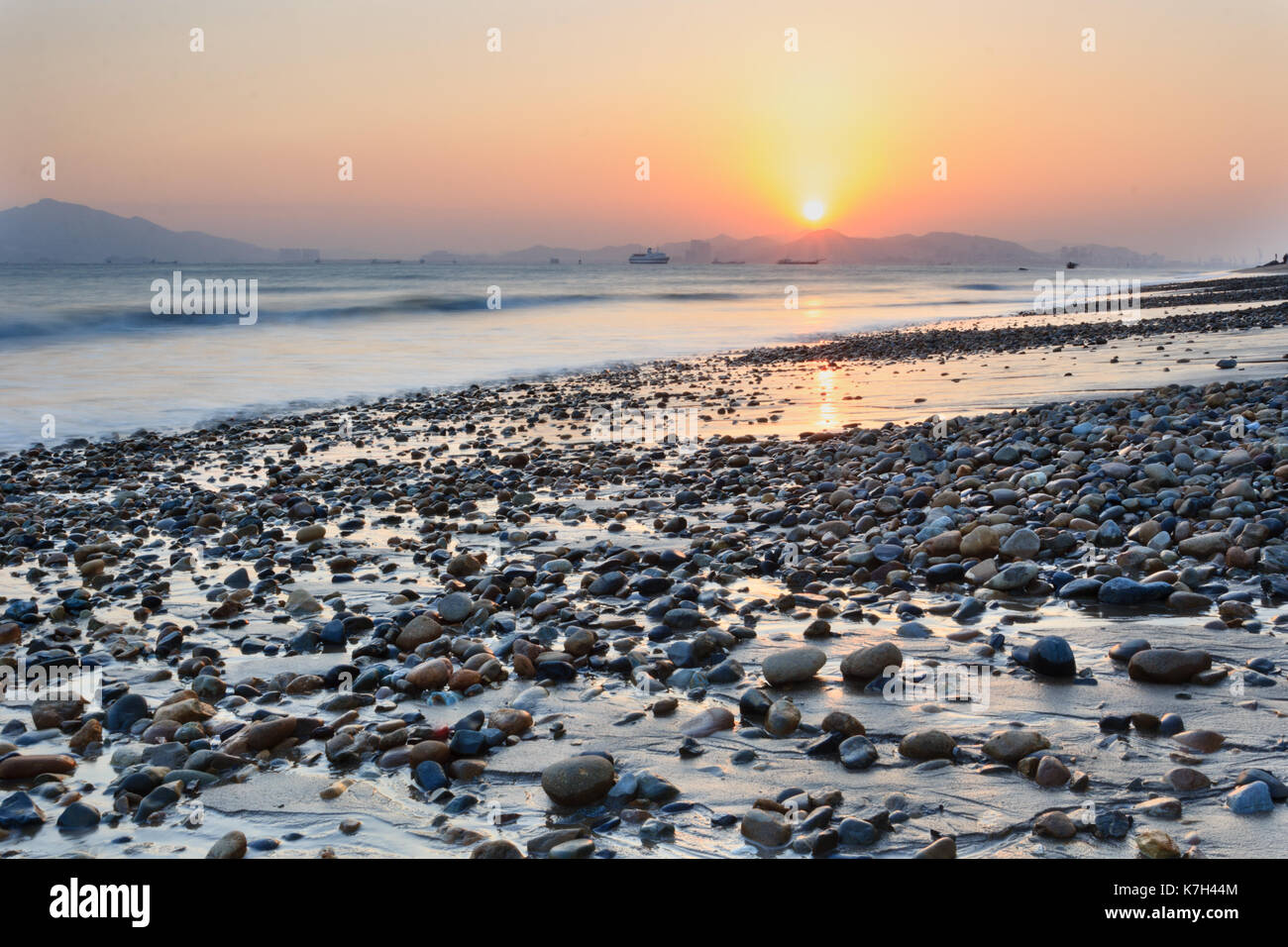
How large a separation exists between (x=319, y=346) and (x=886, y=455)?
23852 millimetres

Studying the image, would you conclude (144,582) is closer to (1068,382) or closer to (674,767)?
(674,767)

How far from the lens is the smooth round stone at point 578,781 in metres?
3.15

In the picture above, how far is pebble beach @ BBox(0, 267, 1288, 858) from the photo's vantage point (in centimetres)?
301

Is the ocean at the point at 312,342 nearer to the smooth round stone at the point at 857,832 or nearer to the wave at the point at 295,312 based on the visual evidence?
the wave at the point at 295,312

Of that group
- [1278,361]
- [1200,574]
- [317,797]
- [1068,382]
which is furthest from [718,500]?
[1278,361]

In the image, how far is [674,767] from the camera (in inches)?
133

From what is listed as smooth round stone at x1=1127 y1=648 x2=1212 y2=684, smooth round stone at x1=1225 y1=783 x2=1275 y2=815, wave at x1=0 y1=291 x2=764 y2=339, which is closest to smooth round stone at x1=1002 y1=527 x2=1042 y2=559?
smooth round stone at x1=1127 y1=648 x2=1212 y2=684

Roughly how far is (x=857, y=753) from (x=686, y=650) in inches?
48.0

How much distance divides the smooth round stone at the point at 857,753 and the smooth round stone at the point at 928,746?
0.12 metres

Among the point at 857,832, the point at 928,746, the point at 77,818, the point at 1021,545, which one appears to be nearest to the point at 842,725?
the point at 928,746

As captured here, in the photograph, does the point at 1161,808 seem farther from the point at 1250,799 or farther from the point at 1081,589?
the point at 1081,589

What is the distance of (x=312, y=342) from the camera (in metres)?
30.3

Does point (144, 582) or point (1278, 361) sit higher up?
point (1278, 361)

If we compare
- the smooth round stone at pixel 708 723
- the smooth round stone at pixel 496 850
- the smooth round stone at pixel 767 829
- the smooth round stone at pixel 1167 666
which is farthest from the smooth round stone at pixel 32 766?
the smooth round stone at pixel 1167 666
